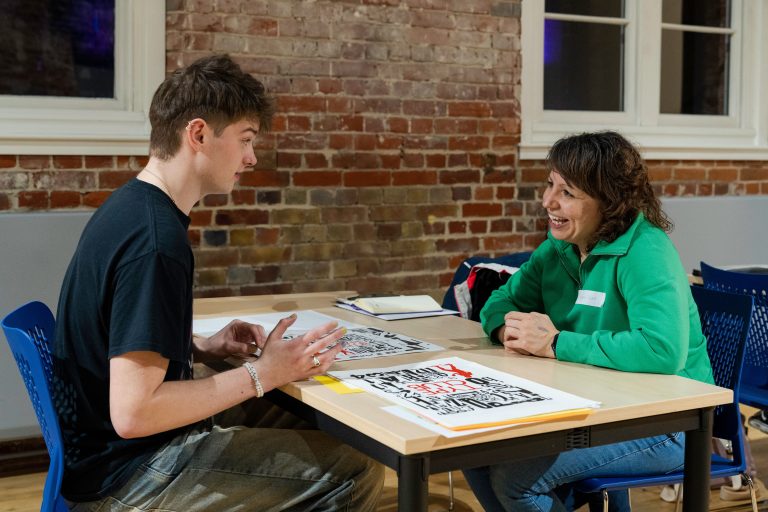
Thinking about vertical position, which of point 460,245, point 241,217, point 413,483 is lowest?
point 413,483

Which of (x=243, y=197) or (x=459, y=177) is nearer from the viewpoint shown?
(x=243, y=197)

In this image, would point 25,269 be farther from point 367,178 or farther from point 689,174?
point 689,174

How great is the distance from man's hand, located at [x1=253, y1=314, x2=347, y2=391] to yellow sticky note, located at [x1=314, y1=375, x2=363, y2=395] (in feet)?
0.05

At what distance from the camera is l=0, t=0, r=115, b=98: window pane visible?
379 centimetres

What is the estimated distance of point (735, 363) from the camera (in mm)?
2426

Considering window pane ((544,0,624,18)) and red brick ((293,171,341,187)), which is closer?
red brick ((293,171,341,187))

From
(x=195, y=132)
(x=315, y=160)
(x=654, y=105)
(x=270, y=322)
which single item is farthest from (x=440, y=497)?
(x=654, y=105)

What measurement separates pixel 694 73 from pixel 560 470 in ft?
12.9

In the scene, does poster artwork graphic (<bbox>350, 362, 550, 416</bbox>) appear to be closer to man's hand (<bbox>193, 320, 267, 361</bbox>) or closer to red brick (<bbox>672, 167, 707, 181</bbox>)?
man's hand (<bbox>193, 320, 267, 361</bbox>)

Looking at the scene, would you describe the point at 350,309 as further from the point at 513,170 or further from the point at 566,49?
the point at 566,49

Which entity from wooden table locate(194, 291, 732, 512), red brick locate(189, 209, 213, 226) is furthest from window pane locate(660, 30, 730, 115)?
wooden table locate(194, 291, 732, 512)

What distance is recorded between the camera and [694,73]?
541 centimetres

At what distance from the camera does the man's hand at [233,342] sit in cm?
228

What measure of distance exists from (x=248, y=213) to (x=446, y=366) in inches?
87.4
